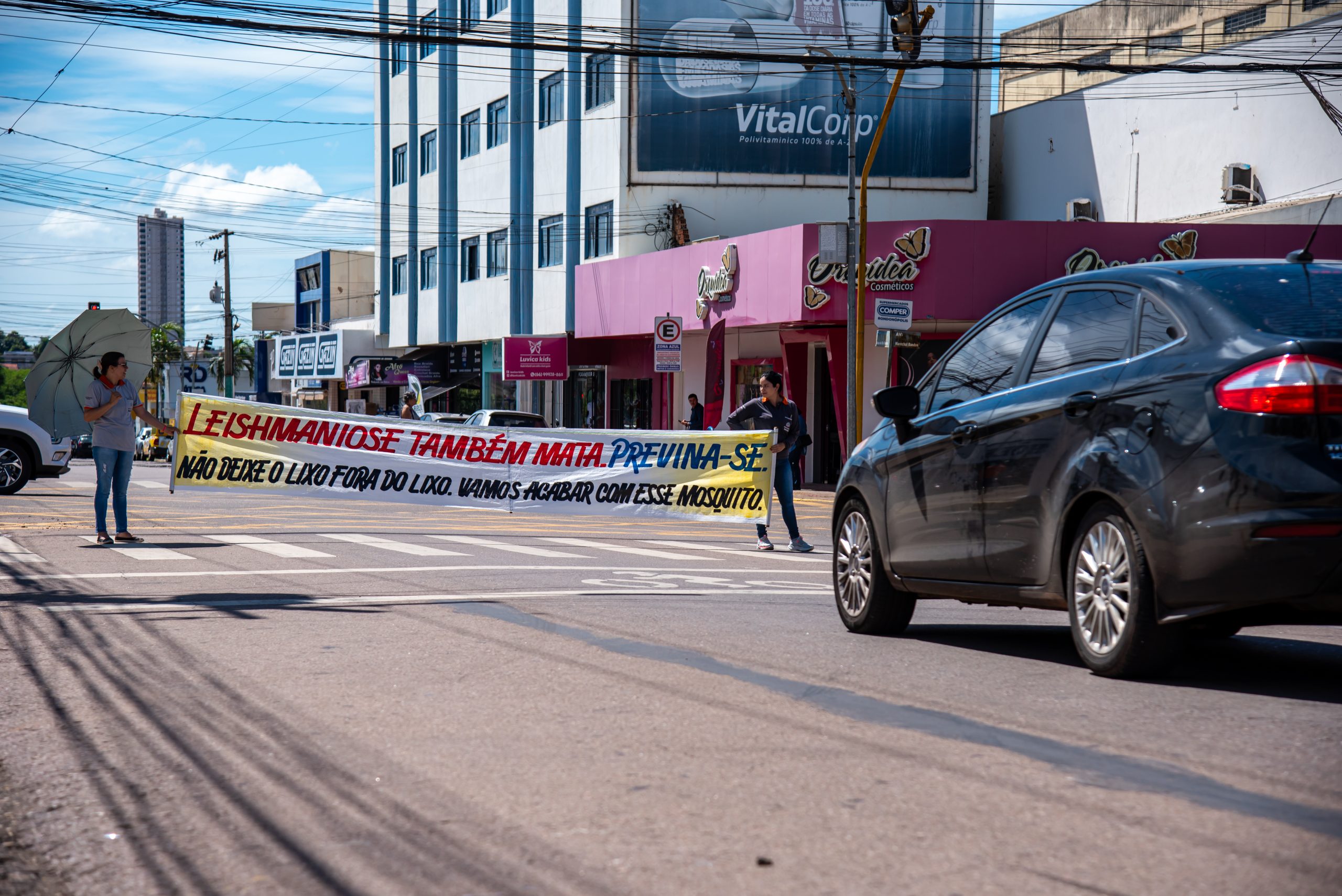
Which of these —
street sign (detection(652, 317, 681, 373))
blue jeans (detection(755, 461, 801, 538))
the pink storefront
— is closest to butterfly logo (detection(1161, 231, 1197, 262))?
the pink storefront

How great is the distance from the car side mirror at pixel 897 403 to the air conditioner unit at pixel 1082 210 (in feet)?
101

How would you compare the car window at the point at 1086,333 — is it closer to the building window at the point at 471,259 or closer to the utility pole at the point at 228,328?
the building window at the point at 471,259

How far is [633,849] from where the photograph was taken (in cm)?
396

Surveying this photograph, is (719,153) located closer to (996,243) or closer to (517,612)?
(996,243)

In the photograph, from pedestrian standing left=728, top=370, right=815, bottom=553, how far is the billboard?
23.3m

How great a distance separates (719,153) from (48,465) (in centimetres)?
2179

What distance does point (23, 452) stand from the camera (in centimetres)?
2211

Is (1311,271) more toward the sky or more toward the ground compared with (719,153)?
more toward the ground

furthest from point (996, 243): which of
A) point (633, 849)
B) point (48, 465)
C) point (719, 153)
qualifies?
point (633, 849)

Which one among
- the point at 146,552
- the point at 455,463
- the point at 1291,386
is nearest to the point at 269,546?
the point at 146,552

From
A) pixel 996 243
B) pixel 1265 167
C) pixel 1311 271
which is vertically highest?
pixel 1265 167

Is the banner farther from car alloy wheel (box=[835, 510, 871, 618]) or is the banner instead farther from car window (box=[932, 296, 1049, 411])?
car window (box=[932, 296, 1049, 411])

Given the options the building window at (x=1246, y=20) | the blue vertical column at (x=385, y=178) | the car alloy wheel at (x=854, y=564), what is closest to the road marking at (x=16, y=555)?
the car alloy wheel at (x=854, y=564)

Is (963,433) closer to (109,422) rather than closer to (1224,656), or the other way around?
(1224,656)
